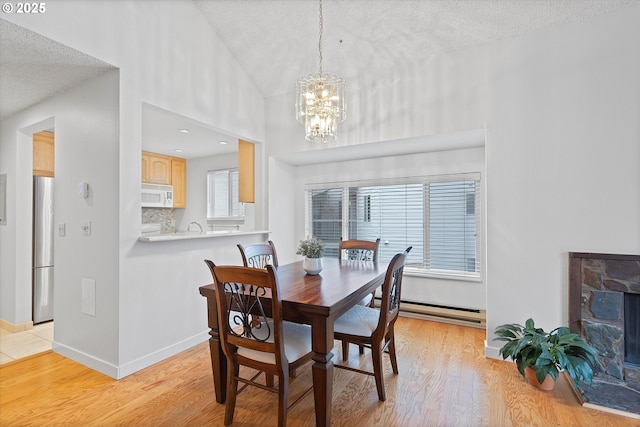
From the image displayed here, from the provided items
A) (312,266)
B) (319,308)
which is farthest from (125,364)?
(319,308)

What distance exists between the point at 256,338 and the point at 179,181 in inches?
185

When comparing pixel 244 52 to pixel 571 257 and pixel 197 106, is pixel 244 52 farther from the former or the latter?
pixel 571 257

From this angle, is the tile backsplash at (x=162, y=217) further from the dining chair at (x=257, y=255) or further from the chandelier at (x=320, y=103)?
the chandelier at (x=320, y=103)

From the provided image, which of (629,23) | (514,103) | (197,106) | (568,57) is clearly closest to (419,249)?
(514,103)

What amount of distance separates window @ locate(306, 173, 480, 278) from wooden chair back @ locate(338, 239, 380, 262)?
79 cm

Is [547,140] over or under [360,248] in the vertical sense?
over

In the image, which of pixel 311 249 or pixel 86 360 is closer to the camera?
pixel 311 249

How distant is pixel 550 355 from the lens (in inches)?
86.3

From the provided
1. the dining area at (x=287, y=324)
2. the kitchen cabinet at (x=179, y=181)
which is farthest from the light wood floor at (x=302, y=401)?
the kitchen cabinet at (x=179, y=181)

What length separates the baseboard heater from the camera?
3.46m

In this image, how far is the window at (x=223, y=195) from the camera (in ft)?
17.8

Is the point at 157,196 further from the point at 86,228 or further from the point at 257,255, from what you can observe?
the point at 257,255

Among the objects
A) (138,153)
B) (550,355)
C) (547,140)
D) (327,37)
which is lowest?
(550,355)

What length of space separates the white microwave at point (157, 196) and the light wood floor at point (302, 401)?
2752mm
